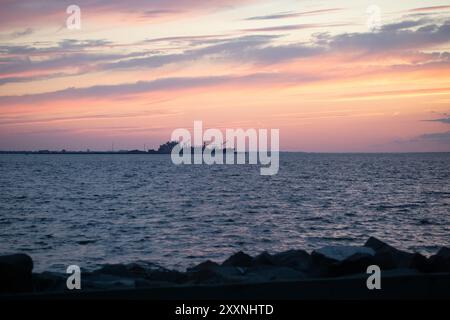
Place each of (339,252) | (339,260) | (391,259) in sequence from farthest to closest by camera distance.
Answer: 1. (391,259)
2. (339,252)
3. (339,260)

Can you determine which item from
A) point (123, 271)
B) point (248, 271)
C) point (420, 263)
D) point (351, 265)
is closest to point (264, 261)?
point (248, 271)

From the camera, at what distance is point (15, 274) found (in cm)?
823

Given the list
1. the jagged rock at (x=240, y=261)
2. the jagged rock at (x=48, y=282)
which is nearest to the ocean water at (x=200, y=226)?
the jagged rock at (x=240, y=261)

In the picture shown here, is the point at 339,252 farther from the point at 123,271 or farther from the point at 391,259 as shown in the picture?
the point at 123,271

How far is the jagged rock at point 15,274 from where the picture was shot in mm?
8062

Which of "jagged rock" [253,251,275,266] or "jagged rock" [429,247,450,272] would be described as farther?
"jagged rock" [253,251,275,266]

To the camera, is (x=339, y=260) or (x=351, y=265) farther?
(x=339, y=260)

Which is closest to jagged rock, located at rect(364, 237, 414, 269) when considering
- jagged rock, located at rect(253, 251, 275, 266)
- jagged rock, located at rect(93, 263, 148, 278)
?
jagged rock, located at rect(253, 251, 275, 266)

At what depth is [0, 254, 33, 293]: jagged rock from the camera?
8062 millimetres

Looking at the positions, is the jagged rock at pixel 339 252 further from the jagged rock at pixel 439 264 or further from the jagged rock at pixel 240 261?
the jagged rock at pixel 240 261

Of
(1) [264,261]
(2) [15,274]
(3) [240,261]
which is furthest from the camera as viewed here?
(3) [240,261]

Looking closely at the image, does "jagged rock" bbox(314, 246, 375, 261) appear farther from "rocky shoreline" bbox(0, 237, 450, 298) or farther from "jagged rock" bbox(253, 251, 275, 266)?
"jagged rock" bbox(253, 251, 275, 266)
